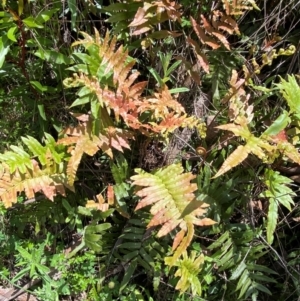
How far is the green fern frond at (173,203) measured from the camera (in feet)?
5.53

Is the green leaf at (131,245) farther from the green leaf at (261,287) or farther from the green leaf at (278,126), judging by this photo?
the green leaf at (278,126)

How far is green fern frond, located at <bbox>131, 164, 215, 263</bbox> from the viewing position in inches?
66.3

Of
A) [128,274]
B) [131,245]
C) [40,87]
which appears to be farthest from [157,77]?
[128,274]

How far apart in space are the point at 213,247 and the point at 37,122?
940mm

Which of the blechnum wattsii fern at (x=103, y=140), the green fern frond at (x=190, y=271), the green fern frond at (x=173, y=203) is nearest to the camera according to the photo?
the green fern frond at (x=173, y=203)

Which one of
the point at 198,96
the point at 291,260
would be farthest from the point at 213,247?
the point at 198,96

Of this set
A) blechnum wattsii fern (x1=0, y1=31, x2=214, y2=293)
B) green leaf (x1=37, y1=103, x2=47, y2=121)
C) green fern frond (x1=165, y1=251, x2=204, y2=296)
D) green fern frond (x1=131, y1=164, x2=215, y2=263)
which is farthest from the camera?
green leaf (x1=37, y1=103, x2=47, y2=121)

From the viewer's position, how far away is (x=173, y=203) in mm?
1747

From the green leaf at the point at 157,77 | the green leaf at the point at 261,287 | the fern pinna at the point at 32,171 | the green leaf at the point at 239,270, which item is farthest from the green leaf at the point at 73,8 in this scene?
the green leaf at the point at 261,287

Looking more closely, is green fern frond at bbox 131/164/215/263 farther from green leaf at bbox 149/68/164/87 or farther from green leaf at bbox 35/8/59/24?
green leaf at bbox 35/8/59/24

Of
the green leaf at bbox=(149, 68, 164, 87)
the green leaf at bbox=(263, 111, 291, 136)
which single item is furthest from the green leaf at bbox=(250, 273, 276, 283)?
the green leaf at bbox=(149, 68, 164, 87)

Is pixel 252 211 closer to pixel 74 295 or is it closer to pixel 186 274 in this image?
pixel 186 274

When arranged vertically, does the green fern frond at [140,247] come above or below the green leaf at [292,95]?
below

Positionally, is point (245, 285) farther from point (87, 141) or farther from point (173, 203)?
point (87, 141)
